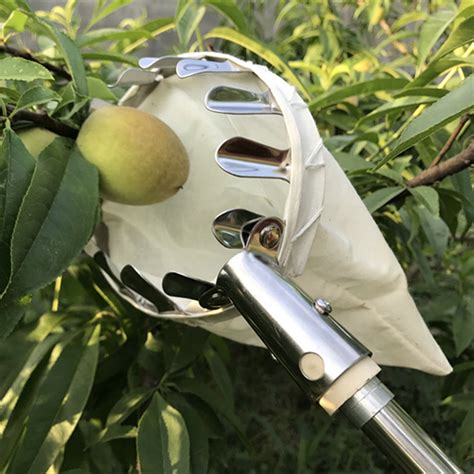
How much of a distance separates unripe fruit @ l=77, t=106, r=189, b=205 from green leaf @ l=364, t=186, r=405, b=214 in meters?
0.22

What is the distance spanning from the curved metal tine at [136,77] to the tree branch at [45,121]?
74 millimetres

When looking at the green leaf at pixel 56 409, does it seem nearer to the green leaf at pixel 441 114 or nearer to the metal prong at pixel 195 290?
the metal prong at pixel 195 290

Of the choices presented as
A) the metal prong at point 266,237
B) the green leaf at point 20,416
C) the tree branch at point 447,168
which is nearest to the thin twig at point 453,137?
the tree branch at point 447,168

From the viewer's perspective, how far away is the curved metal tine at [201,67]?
406 millimetres

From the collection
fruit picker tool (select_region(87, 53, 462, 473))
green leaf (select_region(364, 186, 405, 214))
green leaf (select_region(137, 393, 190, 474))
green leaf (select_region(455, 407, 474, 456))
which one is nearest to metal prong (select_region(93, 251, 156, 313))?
fruit picker tool (select_region(87, 53, 462, 473))

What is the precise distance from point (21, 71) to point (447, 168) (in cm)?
37

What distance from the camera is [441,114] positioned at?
1.04 feet

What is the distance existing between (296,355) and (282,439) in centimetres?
57

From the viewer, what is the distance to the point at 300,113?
39 centimetres

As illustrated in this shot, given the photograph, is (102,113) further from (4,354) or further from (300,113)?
(4,354)

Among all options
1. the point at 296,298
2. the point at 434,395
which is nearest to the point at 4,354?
the point at 296,298

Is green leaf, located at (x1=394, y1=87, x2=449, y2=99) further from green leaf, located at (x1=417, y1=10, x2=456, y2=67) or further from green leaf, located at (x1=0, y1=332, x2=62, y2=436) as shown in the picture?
green leaf, located at (x1=0, y1=332, x2=62, y2=436)

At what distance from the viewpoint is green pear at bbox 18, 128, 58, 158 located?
39cm

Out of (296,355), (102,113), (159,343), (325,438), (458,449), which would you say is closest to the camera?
(296,355)
